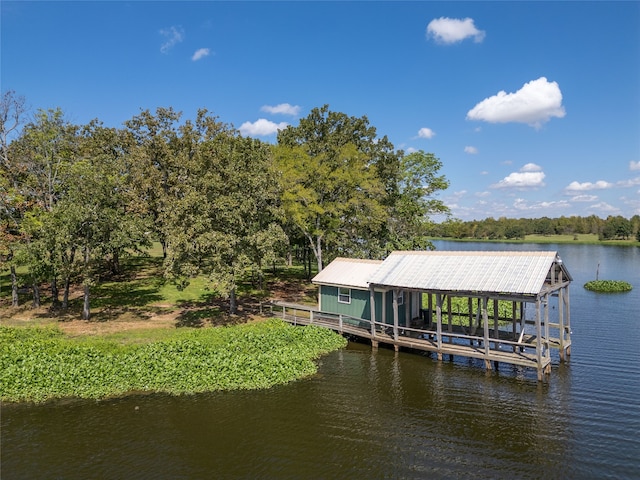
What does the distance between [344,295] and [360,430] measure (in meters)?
12.0

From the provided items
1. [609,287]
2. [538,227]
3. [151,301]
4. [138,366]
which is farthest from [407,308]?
[538,227]

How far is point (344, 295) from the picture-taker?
2569 cm

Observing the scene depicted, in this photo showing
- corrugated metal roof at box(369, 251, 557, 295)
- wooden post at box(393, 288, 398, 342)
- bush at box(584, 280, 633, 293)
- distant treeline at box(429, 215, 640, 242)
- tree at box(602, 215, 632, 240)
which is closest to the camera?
corrugated metal roof at box(369, 251, 557, 295)

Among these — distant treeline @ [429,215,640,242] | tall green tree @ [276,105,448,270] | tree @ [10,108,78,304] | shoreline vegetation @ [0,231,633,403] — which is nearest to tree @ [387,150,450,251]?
tall green tree @ [276,105,448,270]

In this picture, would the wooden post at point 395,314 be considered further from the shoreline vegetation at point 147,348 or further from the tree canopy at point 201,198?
the tree canopy at point 201,198

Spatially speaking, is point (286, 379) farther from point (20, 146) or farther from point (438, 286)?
point (20, 146)

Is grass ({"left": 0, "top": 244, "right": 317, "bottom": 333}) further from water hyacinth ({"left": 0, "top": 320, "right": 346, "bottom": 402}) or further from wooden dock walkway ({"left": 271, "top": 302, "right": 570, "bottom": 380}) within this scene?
water hyacinth ({"left": 0, "top": 320, "right": 346, "bottom": 402})

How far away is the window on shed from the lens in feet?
83.6

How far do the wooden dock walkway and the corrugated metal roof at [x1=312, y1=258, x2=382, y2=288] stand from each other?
2039 millimetres

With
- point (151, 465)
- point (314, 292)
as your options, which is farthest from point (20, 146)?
point (151, 465)

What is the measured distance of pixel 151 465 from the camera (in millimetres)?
12016

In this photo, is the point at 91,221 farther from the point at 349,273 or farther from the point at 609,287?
the point at 609,287

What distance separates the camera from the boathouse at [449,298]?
61.8ft

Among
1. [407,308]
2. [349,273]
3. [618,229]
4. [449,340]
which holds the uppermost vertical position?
[618,229]
